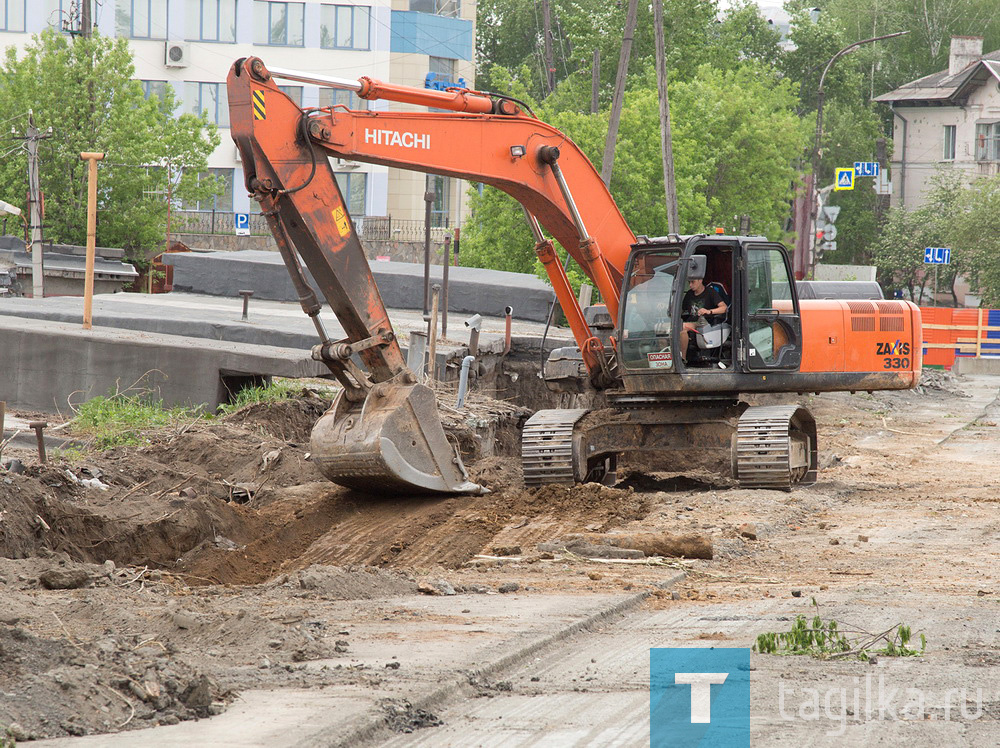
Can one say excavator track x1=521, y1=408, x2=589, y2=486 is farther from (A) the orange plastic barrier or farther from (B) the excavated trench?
(A) the orange plastic barrier

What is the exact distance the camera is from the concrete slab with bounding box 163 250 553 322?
26719 mm

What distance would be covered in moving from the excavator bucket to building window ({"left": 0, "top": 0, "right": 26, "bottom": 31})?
4657 centimetres

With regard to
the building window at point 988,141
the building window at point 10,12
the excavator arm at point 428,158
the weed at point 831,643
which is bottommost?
the weed at point 831,643

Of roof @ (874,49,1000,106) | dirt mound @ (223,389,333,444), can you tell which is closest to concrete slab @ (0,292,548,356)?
dirt mound @ (223,389,333,444)

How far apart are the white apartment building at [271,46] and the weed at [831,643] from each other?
46.2 metres

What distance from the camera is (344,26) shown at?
5541 cm

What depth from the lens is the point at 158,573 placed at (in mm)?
9078

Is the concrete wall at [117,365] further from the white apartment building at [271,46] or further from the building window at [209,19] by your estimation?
the building window at [209,19]

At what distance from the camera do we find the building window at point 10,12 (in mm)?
51750

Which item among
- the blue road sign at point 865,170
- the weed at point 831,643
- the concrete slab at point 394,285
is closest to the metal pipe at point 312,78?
the weed at point 831,643

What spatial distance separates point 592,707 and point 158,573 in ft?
14.5

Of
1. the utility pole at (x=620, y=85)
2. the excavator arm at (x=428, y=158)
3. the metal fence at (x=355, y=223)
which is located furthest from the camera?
the metal fence at (x=355, y=223)

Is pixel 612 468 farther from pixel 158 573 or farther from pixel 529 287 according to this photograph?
pixel 529 287

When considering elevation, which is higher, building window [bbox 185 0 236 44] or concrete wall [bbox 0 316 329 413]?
building window [bbox 185 0 236 44]
